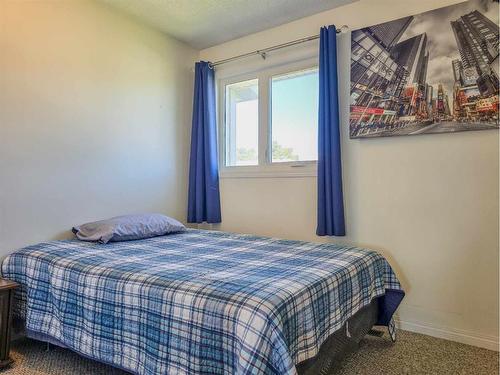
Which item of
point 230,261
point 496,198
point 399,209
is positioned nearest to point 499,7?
point 496,198

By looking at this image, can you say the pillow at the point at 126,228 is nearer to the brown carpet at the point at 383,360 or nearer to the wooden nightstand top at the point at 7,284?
the wooden nightstand top at the point at 7,284

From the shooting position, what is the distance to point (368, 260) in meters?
1.99

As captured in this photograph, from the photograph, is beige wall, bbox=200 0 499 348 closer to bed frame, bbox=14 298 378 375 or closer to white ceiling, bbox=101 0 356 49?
white ceiling, bbox=101 0 356 49

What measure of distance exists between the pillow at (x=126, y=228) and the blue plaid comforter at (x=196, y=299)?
12 centimetres

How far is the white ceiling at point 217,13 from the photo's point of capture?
266cm

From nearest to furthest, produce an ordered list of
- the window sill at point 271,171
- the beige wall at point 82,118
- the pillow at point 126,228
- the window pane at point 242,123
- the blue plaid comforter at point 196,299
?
the blue plaid comforter at point 196,299 < the beige wall at point 82,118 < the pillow at point 126,228 < the window sill at point 271,171 < the window pane at point 242,123

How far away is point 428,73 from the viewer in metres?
2.30

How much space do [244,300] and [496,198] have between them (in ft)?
5.95

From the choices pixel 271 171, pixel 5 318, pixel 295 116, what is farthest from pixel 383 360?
pixel 5 318

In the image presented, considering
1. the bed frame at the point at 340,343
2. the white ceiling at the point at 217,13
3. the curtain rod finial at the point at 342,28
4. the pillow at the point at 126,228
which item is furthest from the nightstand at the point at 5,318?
the curtain rod finial at the point at 342,28

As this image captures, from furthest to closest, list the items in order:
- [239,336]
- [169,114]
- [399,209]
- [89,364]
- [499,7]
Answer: [169,114]
[399,209]
[499,7]
[89,364]
[239,336]

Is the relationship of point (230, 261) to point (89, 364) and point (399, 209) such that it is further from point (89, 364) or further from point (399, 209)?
point (399, 209)

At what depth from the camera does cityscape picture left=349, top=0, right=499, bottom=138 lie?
2.11 metres

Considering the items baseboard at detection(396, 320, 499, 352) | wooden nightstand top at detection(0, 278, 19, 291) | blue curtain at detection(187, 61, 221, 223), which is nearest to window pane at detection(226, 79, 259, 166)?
blue curtain at detection(187, 61, 221, 223)
